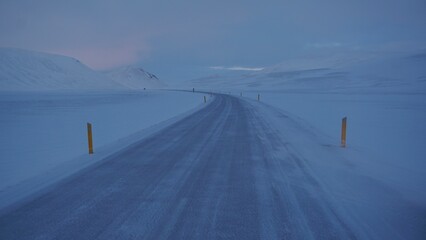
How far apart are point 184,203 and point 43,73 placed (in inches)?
4929

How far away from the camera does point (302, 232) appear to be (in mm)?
3932

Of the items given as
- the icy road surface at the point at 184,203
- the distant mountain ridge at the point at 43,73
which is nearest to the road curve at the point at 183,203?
the icy road surface at the point at 184,203

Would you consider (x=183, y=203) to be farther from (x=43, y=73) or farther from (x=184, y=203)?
(x=43, y=73)

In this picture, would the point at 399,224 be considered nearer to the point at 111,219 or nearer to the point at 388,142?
the point at 111,219

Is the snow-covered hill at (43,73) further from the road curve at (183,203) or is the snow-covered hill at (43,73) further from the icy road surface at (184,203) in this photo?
the road curve at (183,203)

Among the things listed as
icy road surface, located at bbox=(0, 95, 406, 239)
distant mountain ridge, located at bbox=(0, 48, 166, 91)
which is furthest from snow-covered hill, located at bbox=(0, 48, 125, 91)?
icy road surface, located at bbox=(0, 95, 406, 239)

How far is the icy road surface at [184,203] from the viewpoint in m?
3.96

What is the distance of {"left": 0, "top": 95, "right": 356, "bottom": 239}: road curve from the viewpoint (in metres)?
3.96

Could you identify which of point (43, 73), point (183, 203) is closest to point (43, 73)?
point (43, 73)

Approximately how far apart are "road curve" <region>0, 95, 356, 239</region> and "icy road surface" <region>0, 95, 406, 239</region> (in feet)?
0.05

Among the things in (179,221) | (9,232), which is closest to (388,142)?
(179,221)

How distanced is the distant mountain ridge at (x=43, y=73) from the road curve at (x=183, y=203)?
306 ft

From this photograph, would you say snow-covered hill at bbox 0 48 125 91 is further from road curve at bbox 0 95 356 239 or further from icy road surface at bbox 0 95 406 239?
road curve at bbox 0 95 356 239

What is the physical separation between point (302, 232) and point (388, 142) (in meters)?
8.19
